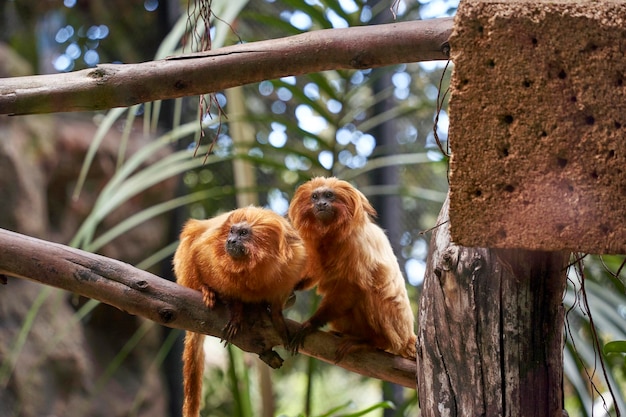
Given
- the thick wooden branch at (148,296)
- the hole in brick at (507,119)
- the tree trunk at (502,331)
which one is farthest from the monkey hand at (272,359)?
the hole in brick at (507,119)

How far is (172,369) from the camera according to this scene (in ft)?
12.3

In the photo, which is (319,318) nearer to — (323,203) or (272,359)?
(272,359)

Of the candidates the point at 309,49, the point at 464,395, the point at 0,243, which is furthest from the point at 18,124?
the point at 464,395

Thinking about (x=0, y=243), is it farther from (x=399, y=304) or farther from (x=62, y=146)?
(x=62, y=146)

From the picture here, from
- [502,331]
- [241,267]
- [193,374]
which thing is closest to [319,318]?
[241,267]

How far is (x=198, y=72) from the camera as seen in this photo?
145 cm

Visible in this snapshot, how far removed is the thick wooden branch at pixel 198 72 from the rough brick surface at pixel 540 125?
27 cm

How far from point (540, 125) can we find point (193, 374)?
4.61ft

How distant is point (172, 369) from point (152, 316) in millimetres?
2072

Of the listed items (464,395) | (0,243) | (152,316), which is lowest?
(464,395)

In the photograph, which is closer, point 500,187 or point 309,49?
point 500,187

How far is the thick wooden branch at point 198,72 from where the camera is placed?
1.43 meters

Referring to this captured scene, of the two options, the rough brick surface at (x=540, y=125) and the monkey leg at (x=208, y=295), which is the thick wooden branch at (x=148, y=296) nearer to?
the monkey leg at (x=208, y=295)

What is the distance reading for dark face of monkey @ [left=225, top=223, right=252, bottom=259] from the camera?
A: 208 centimetres
